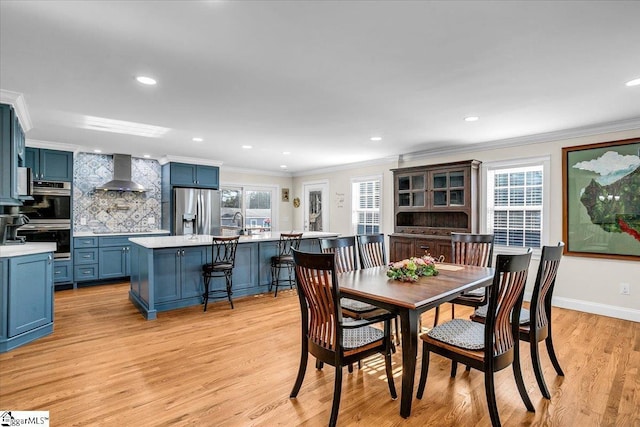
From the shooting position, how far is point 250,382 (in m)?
2.49

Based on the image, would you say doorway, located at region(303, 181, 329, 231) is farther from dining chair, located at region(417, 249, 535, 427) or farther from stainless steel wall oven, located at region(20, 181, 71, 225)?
dining chair, located at region(417, 249, 535, 427)

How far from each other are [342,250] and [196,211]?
14.6 ft

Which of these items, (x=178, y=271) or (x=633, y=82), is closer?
(x=633, y=82)

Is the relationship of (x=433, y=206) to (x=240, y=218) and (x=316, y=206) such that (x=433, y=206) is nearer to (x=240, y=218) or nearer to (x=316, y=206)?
(x=316, y=206)

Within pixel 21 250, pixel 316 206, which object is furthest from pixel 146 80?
pixel 316 206

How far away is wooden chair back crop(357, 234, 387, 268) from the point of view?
3.40 m

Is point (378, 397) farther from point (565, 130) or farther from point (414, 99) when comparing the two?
point (565, 130)

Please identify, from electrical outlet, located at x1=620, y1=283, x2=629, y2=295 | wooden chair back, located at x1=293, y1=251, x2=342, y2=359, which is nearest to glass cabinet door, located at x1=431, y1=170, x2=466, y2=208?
electrical outlet, located at x1=620, y1=283, x2=629, y2=295

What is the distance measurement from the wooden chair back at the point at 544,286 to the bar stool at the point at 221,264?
335 cm

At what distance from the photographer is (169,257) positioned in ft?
13.8

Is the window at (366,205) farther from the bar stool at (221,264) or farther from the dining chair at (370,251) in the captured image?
the bar stool at (221,264)

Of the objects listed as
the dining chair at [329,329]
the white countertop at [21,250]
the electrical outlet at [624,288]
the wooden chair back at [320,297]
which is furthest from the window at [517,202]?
the white countertop at [21,250]

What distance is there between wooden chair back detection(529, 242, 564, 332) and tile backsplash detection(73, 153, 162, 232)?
6.51 metres

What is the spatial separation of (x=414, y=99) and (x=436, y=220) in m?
2.96
